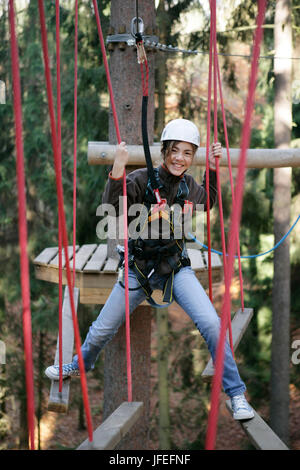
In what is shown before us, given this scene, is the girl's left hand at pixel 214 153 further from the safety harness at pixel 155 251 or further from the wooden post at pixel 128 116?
the wooden post at pixel 128 116

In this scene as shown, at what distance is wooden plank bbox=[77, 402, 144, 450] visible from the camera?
5.55 ft

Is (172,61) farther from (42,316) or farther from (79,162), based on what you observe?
(42,316)

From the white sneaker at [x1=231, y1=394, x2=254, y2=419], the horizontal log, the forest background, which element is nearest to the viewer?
the white sneaker at [x1=231, y1=394, x2=254, y2=419]

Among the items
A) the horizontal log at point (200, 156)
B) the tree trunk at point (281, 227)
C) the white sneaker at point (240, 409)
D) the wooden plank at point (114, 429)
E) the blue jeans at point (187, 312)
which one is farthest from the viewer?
the tree trunk at point (281, 227)

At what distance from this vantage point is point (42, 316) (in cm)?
731

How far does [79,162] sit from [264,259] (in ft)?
8.96

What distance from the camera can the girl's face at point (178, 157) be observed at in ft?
8.09

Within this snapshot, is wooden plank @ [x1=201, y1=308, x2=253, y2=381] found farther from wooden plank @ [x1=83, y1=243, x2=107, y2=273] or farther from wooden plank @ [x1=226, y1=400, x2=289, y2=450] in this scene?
wooden plank @ [x1=83, y1=243, x2=107, y2=273]

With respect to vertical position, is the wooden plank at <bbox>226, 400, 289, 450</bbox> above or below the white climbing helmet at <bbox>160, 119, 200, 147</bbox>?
below

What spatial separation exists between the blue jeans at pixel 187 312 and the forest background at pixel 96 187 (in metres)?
3.93

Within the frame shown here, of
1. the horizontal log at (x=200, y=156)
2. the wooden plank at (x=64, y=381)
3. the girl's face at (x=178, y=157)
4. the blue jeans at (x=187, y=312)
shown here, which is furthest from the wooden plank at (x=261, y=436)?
the horizontal log at (x=200, y=156)

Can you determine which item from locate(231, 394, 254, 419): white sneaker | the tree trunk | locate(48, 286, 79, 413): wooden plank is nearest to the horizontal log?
locate(48, 286, 79, 413): wooden plank

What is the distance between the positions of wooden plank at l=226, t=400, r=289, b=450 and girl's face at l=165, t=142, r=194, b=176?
1.09 m
